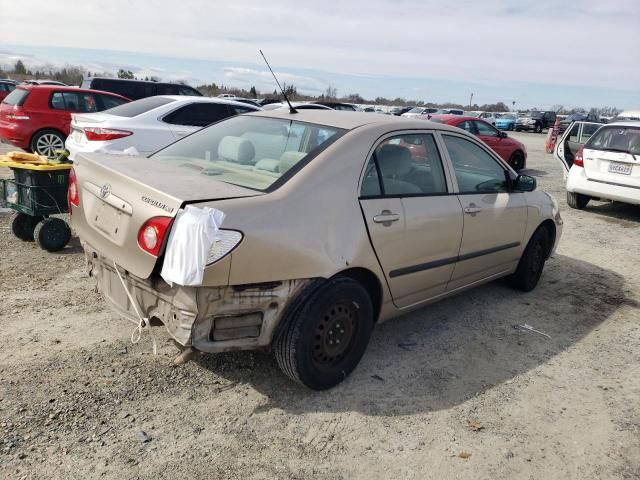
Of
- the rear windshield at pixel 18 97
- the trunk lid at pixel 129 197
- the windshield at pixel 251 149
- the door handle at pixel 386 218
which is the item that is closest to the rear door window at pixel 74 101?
the rear windshield at pixel 18 97

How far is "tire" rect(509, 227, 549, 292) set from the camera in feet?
16.8

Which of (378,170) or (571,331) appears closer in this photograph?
(378,170)

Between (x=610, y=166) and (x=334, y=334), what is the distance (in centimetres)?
749

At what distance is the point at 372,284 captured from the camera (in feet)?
11.5

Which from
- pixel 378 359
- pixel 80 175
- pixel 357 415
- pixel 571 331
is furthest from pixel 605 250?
pixel 80 175

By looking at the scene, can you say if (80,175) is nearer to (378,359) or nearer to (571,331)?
(378,359)

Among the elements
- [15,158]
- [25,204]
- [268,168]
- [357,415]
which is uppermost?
[268,168]

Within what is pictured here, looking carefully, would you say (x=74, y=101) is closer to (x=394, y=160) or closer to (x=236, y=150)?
(x=236, y=150)

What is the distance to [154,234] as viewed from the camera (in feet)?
8.78

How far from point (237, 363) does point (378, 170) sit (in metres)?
1.59

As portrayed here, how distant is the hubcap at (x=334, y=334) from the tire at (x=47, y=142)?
370 inches

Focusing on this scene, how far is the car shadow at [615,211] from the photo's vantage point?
9.31 m

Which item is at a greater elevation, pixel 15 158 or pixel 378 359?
pixel 15 158

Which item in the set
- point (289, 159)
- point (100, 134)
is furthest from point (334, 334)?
point (100, 134)
